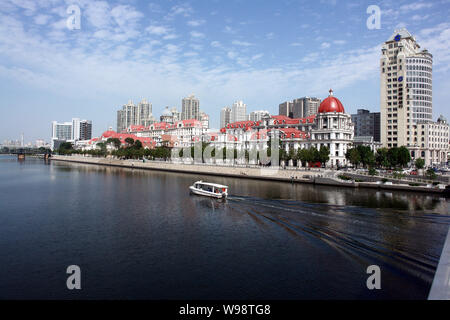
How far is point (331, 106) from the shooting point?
93.4 metres

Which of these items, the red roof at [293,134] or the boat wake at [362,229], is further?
the red roof at [293,134]

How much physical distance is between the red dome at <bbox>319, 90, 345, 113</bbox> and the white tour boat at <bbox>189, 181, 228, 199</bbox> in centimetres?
5816

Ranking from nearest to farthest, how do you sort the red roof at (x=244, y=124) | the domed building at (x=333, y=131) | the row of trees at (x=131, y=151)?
the domed building at (x=333, y=131) → the row of trees at (x=131, y=151) → the red roof at (x=244, y=124)

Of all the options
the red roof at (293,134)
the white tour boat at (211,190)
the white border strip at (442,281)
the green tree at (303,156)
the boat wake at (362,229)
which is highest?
the red roof at (293,134)

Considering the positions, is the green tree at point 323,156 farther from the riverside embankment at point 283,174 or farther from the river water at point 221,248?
the river water at point 221,248

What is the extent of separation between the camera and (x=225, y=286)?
18.0 metres

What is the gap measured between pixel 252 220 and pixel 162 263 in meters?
13.9

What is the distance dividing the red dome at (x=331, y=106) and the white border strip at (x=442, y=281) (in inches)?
2982

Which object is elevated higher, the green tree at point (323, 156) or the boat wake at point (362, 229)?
the green tree at point (323, 156)

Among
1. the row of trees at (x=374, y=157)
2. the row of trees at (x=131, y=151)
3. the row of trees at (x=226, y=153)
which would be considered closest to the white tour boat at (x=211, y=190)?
the row of trees at (x=226, y=153)

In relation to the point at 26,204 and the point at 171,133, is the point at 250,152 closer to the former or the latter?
the point at 26,204

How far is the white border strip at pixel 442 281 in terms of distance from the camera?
53.3 ft

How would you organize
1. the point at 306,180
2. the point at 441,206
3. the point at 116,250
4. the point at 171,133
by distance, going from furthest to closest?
the point at 171,133
the point at 306,180
the point at 441,206
the point at 116,250
